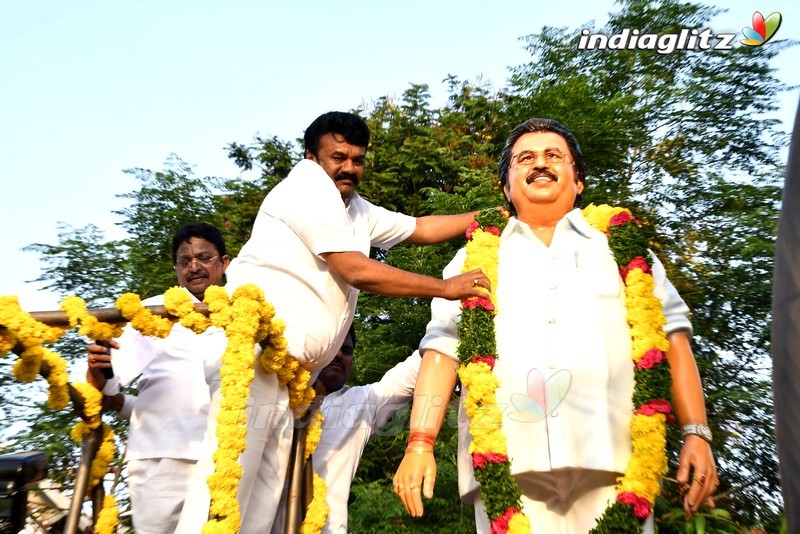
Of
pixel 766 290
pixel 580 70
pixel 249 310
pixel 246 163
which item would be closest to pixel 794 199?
pixel 249 310

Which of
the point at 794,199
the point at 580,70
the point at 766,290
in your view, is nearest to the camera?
the point at 794,199

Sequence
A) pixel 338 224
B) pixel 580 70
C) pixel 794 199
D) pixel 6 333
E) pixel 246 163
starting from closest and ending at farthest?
pixel 794 199, pixel 6 333, pixel 338 224, pixel 580 70, pixel 246 163

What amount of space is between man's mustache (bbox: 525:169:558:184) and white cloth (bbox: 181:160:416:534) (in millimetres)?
785

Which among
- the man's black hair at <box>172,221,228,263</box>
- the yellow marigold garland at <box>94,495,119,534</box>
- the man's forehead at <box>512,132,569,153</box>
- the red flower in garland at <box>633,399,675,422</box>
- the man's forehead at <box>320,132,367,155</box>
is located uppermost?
the man's forehead at <box>320,132,367,155</box>

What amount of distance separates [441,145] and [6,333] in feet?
35.9

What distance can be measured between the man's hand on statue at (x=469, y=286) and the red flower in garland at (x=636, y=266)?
1.72 ft

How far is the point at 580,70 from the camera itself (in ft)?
31.0

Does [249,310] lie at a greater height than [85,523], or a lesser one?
greater

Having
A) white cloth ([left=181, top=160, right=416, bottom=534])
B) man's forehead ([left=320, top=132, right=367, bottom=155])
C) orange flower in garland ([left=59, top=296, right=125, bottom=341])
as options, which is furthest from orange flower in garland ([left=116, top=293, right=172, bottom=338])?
man's forehead ([left=320, top=132, right=367, bottom=155])

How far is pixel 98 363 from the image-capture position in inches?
172

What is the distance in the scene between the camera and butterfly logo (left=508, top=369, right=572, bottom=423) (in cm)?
320

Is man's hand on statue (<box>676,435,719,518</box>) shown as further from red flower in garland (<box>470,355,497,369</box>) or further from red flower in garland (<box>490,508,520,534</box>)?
red flower in garland (<box>470,355,497,369</box>)

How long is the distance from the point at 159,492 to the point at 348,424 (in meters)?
1.12

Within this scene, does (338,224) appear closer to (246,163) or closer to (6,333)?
(6,333)
